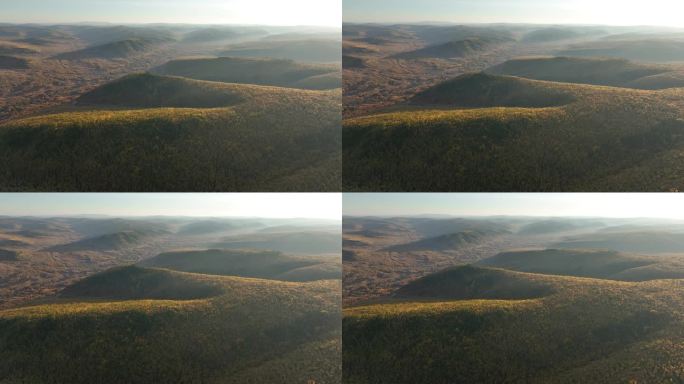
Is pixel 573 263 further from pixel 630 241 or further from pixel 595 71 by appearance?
pixel 595 71

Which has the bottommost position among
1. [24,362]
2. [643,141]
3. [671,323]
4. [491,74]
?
[24,362]

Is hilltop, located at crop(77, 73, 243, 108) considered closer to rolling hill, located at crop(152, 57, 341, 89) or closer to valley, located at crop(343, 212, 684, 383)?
rolling hill, located at crop(152, 57, 341, 89)

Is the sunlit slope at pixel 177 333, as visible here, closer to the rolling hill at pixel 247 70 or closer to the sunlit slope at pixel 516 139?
the sunlit slope at pixel 516 139

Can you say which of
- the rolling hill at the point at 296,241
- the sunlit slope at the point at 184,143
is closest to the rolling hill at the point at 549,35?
the sunlit slope at the point at 184,143

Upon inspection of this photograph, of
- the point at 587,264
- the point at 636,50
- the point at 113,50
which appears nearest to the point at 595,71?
the point at 636,50

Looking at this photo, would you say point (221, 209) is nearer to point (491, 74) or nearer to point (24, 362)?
point (24, 362)

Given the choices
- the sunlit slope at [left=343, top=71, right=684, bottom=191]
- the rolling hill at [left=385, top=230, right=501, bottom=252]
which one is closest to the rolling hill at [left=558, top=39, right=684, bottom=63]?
the sunlit slope at [left=343, top=71, right=684, bottom=191]

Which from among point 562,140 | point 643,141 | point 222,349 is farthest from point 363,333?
point 643,141
